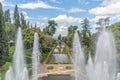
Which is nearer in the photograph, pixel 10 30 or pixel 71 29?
pixel 71 29

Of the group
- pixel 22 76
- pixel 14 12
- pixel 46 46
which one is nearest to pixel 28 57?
pixel 46 46

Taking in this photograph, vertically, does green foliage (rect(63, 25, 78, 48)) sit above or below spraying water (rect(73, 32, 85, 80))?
above

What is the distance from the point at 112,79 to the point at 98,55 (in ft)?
11.8

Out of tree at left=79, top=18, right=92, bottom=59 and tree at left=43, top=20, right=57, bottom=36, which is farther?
tree at left=43, top=20, right=57, bottom=36

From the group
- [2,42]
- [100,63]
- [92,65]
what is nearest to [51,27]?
[2,42]

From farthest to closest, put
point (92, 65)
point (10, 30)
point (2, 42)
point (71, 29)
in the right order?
point (10, 30)
point (71, 29)
point (2, 42)
point (92, 65)

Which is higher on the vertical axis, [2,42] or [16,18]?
[16,18]

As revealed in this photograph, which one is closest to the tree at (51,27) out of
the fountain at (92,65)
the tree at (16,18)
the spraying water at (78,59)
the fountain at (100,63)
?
the tree at (16,18)

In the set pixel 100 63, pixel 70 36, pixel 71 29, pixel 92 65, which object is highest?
pixel 71 29

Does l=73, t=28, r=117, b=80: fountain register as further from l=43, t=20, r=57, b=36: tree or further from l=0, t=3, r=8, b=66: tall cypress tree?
l=43, t=20, r=57, b=36: tree

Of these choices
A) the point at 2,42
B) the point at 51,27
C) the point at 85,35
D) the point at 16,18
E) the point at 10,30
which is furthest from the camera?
the point at 16,18

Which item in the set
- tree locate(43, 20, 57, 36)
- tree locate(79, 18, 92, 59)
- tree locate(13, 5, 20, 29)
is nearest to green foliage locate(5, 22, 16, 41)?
tree locate(13, 5, 20, 29)

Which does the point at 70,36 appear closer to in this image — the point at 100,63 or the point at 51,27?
the point at 51,27

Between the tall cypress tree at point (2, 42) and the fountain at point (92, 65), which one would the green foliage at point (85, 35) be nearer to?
the tall cypress tree at point (2, 42)
